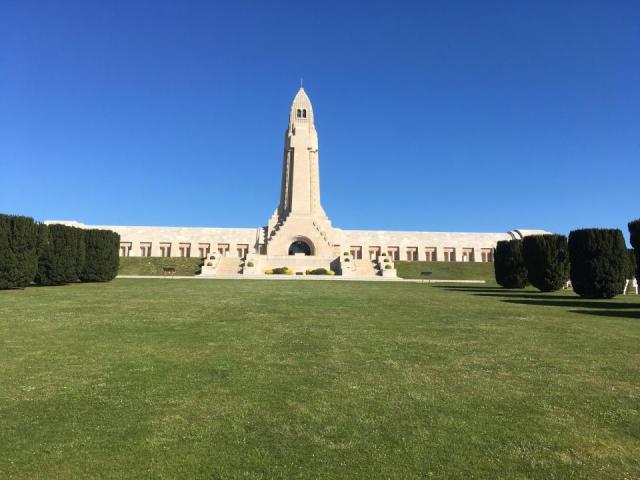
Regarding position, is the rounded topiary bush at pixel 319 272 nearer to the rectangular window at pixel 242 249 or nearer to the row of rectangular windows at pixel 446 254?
the rectangular window at pixel 242 249

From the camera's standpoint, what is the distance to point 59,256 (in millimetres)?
28141

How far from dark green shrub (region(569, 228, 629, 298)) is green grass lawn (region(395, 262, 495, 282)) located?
963 inches

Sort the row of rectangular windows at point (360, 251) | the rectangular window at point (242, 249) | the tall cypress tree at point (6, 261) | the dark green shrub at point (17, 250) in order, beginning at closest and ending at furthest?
the tall cypress tree at point (6, 261) < the dark green shrub at point (17, 250) < the rectangular window at point (242, 249) < the row of rectangular windows at point (360, 251)

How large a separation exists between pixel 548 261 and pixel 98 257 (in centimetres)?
3024

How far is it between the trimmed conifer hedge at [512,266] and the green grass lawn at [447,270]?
14.2 meters

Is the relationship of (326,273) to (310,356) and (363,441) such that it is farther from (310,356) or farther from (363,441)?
(363,441)

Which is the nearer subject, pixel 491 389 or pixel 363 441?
pixel 363 441

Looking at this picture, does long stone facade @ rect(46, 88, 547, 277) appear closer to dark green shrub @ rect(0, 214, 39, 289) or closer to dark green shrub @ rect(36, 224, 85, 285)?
dark green shrub @ rect(36, 224, 85, 285)

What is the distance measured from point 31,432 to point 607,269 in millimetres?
26073

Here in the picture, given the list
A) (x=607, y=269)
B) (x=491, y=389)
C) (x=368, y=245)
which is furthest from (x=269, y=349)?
(x=368, y=245)

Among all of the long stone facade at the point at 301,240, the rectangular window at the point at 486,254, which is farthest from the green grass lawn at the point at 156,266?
the rectangular window at the point at 486,254

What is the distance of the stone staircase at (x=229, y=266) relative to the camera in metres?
49.0

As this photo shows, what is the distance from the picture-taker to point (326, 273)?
4834 centimetres

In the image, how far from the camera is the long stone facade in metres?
51.5
